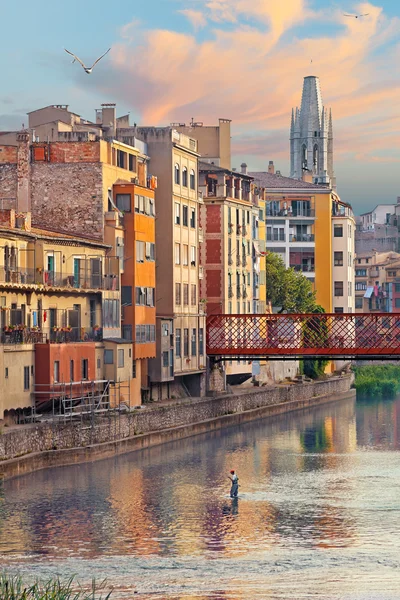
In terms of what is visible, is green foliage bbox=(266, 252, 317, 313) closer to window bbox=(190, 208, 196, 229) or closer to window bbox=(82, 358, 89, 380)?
window bbox=(190, 208, 196, 229)

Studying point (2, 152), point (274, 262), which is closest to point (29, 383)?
point (2, 152)

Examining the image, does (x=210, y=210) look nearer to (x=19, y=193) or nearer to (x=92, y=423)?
(x=19, y=193)

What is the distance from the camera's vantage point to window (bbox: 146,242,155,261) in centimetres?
8775

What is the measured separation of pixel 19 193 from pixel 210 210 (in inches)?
1062

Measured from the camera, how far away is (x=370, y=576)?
44.7 meters

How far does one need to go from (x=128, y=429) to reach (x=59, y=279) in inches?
353

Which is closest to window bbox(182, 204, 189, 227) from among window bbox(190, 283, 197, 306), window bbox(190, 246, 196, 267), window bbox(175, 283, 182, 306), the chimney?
window bbox(190, 246, 196, 267)

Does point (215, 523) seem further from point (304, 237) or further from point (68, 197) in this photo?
point (304, 237)

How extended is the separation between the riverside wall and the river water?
84 centimetres

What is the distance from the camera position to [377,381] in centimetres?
14700

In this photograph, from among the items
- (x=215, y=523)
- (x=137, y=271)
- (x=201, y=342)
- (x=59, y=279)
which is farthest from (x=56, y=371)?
(x=201, y=342)

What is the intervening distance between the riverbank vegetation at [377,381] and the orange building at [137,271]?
55701mm

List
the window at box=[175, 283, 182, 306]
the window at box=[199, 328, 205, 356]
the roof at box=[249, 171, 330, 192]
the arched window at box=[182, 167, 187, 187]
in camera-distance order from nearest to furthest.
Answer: the window at box=[175, 283, 182, 306], the arched window at box=[182, 167, 187, 187], the window at box=[199, 328, 205, 356], the roof at box=[249, 171, 330, 192]

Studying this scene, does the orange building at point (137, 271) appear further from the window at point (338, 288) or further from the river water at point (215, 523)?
the window at point (338, 288)
